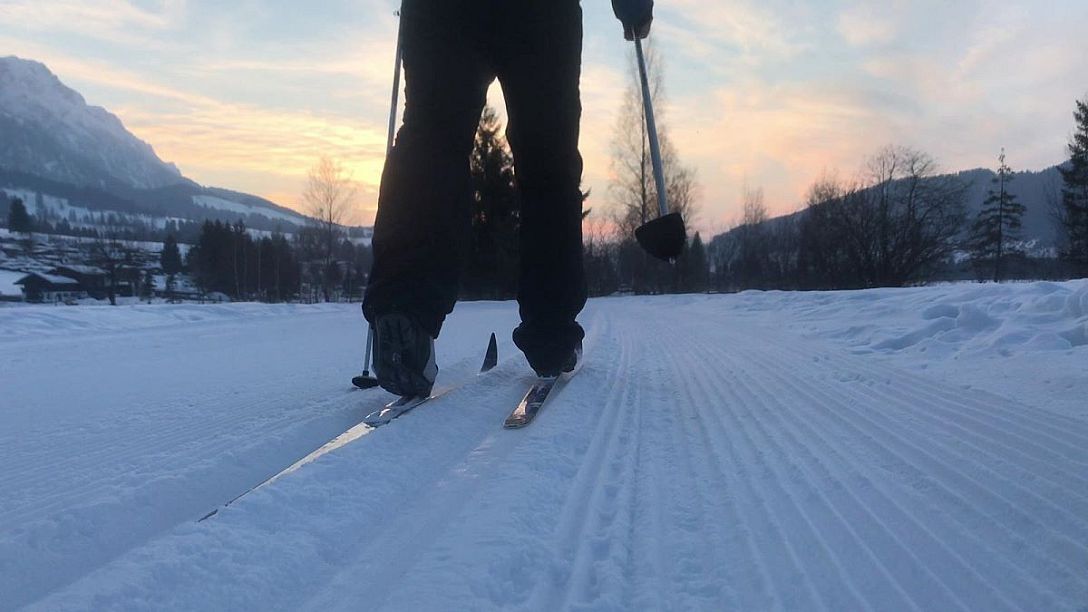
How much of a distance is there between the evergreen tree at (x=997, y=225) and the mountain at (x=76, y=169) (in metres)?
103

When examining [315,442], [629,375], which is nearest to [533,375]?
[629,375]

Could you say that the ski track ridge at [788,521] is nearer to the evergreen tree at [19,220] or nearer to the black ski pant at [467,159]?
the black ski pant at [467,159]

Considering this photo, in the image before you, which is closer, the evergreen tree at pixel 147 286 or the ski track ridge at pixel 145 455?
the ski track ridge at pixel 145 455

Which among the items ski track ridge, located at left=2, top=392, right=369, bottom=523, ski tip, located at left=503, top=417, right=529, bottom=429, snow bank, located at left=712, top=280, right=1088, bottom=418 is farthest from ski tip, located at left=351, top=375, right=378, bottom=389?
snow bank, located at left=712, top=280, right=1088, bottom=418

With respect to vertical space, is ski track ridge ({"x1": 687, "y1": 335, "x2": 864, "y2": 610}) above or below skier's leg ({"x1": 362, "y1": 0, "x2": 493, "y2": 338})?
below

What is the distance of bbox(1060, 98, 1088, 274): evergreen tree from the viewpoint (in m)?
31.8

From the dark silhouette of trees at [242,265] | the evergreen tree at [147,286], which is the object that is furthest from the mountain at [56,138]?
the evergreen tree at [147,286]

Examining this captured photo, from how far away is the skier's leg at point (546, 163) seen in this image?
2.20 metres

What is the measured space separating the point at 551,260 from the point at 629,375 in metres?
0.64

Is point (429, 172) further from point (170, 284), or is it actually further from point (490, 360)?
point (170, 284)

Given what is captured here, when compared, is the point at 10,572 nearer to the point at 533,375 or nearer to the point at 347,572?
the point at 347,572

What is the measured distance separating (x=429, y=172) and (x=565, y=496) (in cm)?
120

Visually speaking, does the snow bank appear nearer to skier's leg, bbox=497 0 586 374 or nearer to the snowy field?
the snowy field

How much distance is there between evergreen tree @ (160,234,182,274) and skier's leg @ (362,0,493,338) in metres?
46.5
